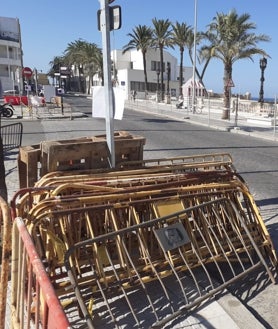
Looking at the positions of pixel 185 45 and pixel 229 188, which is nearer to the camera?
pixel 229 188

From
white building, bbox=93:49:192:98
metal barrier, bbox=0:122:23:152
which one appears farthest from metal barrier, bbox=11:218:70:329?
white building, bbox=93:49:192:98

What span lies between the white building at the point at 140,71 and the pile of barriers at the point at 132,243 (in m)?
61.2

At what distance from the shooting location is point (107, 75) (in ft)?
16.9

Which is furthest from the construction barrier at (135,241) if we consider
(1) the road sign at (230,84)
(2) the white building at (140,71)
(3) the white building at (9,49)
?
(3) the white building at (9,49)

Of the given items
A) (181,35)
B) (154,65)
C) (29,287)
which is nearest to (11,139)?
(29,287)

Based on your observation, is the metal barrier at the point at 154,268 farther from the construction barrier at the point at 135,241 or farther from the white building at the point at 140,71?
the white building at the point at 140,71

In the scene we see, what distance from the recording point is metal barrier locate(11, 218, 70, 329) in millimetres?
1889

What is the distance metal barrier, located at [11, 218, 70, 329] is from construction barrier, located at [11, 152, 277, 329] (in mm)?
66

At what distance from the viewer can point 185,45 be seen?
1996 inches

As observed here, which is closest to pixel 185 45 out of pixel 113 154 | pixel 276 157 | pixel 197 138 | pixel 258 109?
pixel 258 109

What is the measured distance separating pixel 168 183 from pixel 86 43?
85.0 metres

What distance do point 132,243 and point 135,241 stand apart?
4 cm

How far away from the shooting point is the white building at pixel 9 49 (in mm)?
74875

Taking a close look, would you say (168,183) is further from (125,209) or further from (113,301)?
(113,301)
